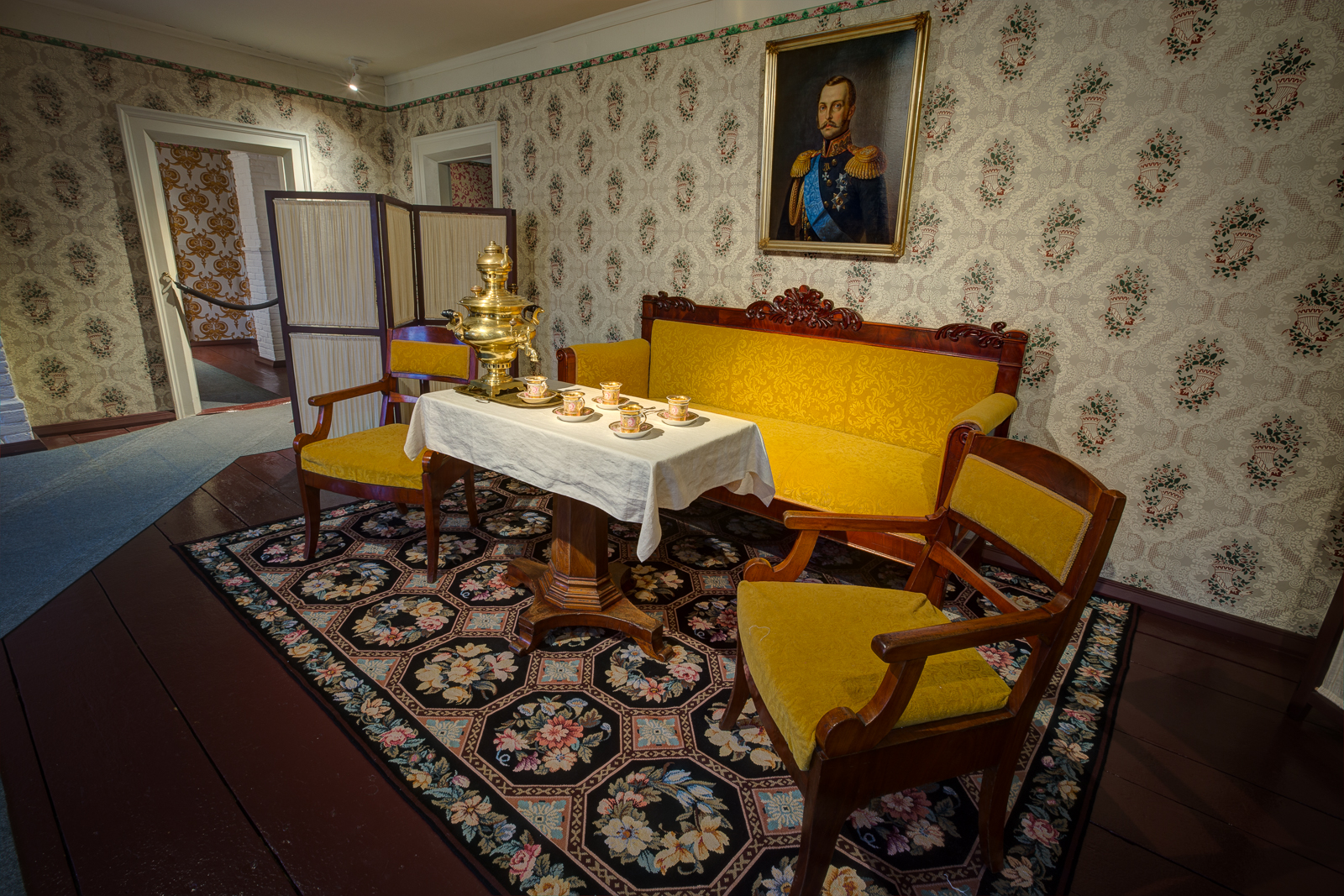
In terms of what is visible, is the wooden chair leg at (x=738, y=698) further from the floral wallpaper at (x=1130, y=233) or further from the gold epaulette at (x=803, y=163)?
the gold epaulette at (x=803, y=163)

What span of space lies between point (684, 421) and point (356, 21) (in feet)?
13.0

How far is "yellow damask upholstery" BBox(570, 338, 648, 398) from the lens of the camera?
12.1ft

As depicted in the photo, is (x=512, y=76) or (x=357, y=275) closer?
(x=357, y=275)

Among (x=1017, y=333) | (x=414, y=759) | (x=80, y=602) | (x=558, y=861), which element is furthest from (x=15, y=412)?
(x=1017, y=333)

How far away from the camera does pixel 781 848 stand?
5.11 feet

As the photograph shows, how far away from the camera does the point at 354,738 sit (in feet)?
6.12

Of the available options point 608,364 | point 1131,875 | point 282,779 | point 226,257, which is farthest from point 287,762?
point 226,257

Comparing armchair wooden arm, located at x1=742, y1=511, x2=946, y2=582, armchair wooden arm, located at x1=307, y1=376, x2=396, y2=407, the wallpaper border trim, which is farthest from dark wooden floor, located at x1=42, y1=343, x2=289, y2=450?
armchair wooden arm, located at x1=742, y1=511, x2=946, y2=582

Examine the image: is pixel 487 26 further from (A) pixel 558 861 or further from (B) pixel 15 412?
(A) pixel 558 861

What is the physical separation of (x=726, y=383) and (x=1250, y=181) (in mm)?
2402

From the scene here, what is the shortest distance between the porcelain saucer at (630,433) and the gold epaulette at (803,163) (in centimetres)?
205

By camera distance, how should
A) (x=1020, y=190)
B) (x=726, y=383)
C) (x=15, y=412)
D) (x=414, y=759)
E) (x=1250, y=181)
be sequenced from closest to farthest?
(x=414, y=759)
(x=1250, y=181)
(x=1020, y=190)
(x=726, y=383)
(x=15, y=412)

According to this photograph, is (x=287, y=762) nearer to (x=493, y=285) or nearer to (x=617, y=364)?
(x=493, y=285)

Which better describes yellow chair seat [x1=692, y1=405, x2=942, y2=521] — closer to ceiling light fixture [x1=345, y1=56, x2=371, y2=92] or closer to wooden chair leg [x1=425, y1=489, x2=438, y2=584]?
wooden chair leg [x1=425, y1=489, x2=438, y2=584]
